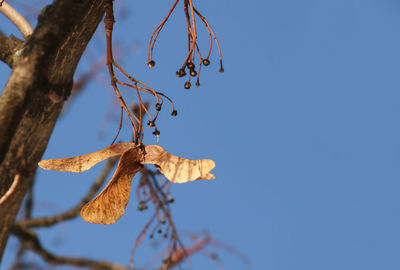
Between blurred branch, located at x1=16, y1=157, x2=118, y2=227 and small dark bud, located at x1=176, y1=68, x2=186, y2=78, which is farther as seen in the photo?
blurred branch, located at x1=16, y1=157, x2=118, y2=227

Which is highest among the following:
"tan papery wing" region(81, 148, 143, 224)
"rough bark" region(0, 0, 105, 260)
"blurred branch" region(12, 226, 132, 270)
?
"blurred branch" region(12, 226, 132, 270)

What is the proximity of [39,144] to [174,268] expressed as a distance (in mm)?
624

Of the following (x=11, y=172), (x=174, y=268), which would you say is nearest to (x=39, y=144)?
(x=11, y=172)

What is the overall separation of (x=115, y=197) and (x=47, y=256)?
1199 millimetres

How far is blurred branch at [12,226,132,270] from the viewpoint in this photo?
1.68 meters

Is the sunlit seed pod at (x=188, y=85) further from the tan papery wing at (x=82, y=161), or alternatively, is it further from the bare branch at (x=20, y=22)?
the bare branch at (x=20, y=22)

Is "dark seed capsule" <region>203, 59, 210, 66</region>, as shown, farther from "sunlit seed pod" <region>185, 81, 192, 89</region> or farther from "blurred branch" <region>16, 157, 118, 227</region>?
"blurred branch" <region>16, 157, 118, 227</region>

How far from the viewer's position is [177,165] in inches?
28.3

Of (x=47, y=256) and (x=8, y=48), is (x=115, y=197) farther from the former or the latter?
(x=47, y=256)

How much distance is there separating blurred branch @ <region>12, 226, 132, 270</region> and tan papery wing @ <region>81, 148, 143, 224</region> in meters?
1.05

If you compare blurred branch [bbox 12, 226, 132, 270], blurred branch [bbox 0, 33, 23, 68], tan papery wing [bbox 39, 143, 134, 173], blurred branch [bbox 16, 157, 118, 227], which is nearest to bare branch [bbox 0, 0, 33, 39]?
blurred branch [bbox 0, 33, 23, 68]

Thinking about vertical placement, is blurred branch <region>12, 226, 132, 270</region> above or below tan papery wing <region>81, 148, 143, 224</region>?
above

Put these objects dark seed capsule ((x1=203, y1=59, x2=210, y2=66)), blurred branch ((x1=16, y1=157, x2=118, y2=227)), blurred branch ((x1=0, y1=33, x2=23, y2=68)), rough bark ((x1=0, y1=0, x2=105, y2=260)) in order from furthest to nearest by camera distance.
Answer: blurred branch ((x1=16, y1=157, x2=118, y2=227)), blurred branch ((x1=0, y1=33, x2=23, y2=68)), dark seed capsule ((x1=203, y1=59, x2=210, y2=66)), rough bark ((x1=0, y1=0, x2=105, y2=260))

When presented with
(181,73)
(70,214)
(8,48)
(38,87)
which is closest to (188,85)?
(181,73)
